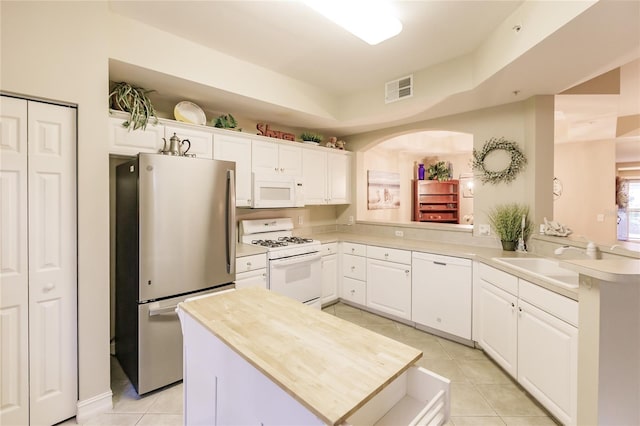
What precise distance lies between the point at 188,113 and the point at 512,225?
330 centimetres

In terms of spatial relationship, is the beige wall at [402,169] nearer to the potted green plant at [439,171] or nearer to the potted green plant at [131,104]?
the potted green plant at [439,171]

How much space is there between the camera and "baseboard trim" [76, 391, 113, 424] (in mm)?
1829

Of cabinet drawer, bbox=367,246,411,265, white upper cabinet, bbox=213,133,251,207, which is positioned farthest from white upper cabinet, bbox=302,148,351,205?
cabinet drawer, bbox=367,246,411,265

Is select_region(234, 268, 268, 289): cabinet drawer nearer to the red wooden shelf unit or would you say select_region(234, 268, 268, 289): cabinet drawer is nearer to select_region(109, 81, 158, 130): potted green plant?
select_region(109, 81, 158, 130): potted green plant

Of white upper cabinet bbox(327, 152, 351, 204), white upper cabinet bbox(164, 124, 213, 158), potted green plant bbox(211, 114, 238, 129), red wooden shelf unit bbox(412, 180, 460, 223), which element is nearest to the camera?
white upper cabinet bbox(164, 124, 213, 158)

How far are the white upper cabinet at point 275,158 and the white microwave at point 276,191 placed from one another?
0.23ft

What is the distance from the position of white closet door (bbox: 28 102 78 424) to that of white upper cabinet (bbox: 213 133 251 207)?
3.86 ft

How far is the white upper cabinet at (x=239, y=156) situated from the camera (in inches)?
112

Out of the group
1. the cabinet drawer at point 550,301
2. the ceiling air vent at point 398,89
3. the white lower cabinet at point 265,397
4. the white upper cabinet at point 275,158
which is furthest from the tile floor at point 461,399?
the ceiling air vent at point 398,89

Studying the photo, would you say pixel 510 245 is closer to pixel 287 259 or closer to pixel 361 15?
pixel 287 259

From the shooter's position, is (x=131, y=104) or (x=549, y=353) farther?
(x=131, y=104)

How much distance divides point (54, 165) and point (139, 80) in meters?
1.02

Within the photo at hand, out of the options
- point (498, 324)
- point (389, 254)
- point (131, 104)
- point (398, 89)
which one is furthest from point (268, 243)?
point (498, 324)

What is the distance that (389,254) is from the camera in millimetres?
3330
